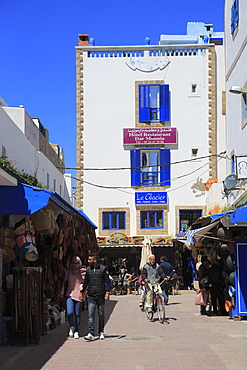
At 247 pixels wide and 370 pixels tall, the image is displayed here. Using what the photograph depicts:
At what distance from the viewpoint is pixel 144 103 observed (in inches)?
1414

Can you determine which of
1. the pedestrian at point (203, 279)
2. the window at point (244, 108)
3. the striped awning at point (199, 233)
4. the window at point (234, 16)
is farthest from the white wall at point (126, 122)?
the pedestrian at point (203, 279)

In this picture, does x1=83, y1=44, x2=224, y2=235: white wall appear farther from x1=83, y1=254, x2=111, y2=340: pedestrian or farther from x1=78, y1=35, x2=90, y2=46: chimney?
x1=83, y1=254, x2=111, y2=340: pedestrian

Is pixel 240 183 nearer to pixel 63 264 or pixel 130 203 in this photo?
pixel 63 264

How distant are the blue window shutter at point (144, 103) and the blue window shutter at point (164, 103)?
789 millimetres

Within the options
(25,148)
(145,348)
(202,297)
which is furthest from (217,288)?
(25,148)

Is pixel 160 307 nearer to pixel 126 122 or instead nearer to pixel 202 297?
pixel 202 297

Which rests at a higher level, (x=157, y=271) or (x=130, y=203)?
(x=130, y=203)

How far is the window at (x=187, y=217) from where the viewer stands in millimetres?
35219

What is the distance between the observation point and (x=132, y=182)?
3559 centimetres

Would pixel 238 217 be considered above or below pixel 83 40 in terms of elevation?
below

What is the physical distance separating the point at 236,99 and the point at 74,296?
37.3 ft

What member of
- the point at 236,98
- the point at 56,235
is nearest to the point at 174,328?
the point at 56,235

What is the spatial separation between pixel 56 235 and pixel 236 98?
997 cm

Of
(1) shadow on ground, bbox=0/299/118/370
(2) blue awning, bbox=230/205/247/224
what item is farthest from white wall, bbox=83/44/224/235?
(1) shadow on ground, bbox=0/299/118/370
